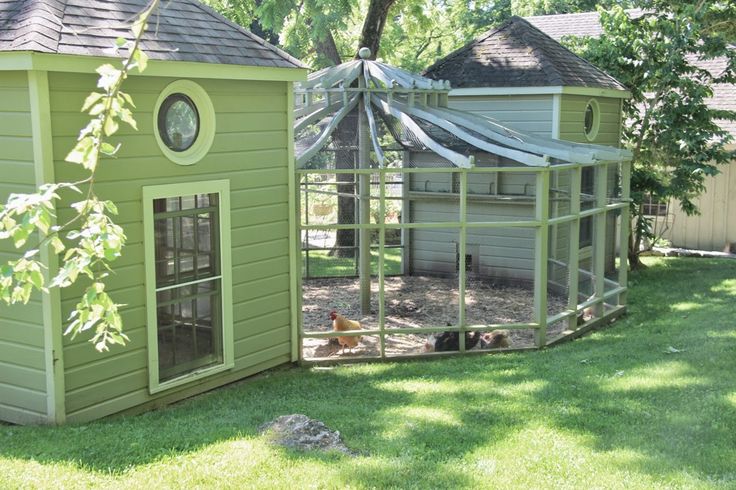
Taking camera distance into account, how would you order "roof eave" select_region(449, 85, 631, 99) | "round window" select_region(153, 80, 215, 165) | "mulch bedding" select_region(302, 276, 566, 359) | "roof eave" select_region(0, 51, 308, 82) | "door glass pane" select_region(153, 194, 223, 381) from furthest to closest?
"roof eave" select_region(449, 85, 631, 99), "mulch bedding" select_region(302, 276, 566, 359), "door glass pane" select_region(153, 194, 223, 381), "round window" select_region(153, 80, 215, 165), "roof eave" select_region(0, 51, 308, 82)

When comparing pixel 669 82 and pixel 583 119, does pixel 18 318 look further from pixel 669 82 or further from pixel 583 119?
pixel 669 82

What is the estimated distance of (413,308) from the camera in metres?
12.9

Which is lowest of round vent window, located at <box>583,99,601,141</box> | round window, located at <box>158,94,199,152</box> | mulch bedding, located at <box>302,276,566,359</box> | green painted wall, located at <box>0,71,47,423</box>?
mulch bedding, located at <box>302,276,566,359</box>

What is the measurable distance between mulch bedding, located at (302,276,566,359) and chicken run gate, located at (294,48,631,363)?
32mm

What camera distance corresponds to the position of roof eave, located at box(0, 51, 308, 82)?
22.3 ft

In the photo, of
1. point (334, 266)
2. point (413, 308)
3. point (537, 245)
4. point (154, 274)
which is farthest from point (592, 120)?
point (154, 274)

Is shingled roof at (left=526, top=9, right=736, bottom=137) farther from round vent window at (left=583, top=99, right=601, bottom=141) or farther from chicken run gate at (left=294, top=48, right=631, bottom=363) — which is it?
chicken run gate at (left=294, top=48, right=631, bottom=363)

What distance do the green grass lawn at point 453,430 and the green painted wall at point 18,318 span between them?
290mm

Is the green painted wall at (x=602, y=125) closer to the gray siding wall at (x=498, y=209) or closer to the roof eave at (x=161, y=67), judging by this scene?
the gray siding wall at (x=498, y=209)

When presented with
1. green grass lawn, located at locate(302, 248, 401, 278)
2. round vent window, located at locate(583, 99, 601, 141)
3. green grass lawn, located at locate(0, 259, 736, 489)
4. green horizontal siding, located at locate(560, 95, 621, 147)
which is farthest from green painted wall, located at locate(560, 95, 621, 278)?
green grass lawn, located at locate(0, 259, 736, 489)

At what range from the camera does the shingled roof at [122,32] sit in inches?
277

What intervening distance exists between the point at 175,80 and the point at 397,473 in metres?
4.43

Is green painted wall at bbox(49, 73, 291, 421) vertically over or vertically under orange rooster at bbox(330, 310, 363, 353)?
over

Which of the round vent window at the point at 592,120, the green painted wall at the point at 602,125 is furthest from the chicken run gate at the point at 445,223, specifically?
the round vent window at the point at 592,120
